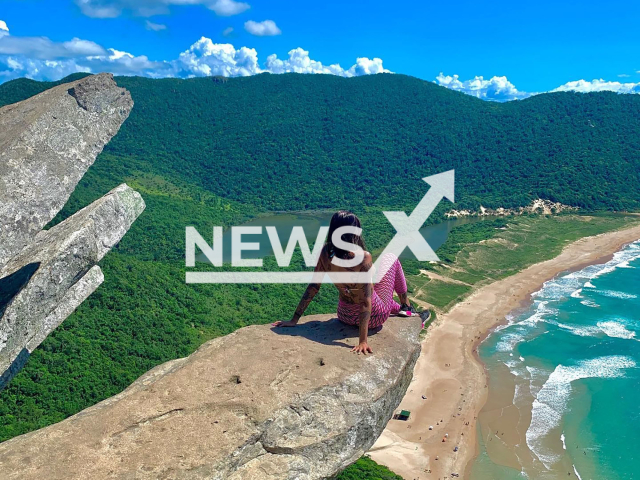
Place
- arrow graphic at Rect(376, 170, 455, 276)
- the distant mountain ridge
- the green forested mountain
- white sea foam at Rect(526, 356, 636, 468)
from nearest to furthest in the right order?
white sea foam at Rect(526, 356, 636, 468) → the green forested mountain → arrow graphic at Rect(376, 170, 455, 276) → the distant mountain ridge

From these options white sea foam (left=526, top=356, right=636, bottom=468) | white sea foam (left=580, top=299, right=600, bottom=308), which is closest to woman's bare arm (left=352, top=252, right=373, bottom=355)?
white sea foam (left=526, top=356, right=636, bottom=468)

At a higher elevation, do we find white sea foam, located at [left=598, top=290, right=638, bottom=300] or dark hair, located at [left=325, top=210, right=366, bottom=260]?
dark hair, located at [left=325, top=210, right=366, bottom=260]

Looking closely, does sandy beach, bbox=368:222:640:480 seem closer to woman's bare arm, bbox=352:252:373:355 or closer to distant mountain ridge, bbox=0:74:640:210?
woman's bare arm, bbox=352:252:373:355

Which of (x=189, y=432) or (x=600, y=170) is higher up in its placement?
(x=600, y=170)

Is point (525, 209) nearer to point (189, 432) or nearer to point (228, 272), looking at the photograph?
point (228, 272)

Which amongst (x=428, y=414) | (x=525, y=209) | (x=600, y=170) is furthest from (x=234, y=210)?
(x=600, y=170)

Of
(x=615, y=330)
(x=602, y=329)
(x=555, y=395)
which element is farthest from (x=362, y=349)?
(x=615, y=330)
